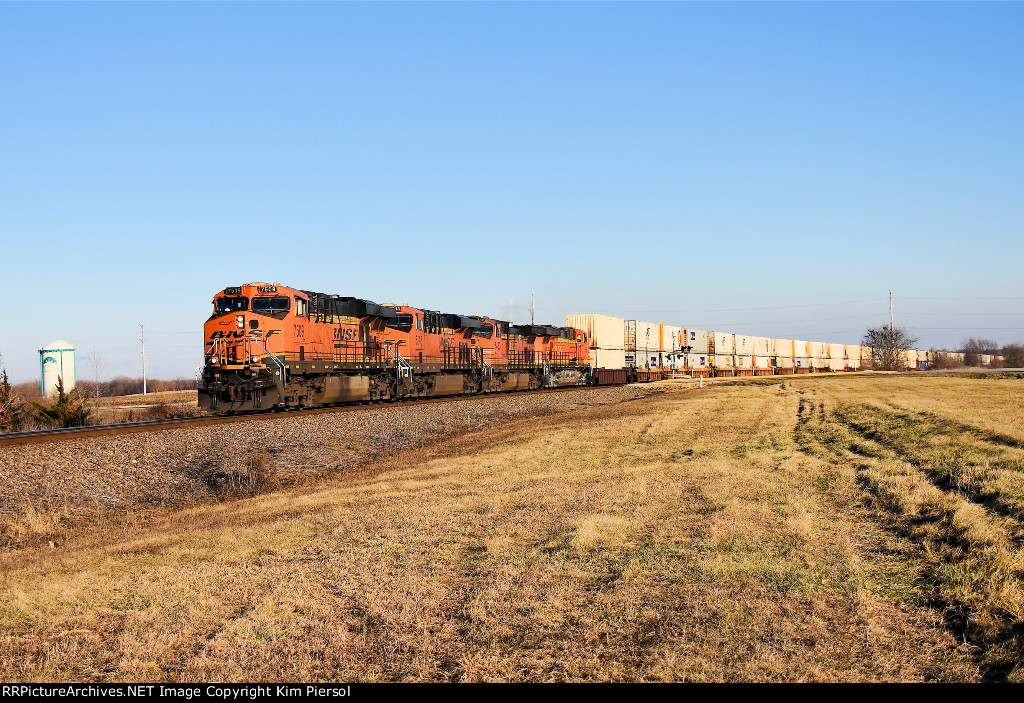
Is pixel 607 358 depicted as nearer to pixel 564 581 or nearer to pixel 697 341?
pixel 697 341

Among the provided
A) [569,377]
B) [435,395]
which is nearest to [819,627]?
[435,395]

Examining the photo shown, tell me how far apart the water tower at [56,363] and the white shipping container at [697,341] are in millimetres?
52400

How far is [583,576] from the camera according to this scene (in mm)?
5977

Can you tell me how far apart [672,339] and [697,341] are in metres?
3.46

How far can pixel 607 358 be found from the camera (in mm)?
51875

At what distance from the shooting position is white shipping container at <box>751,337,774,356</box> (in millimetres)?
72250

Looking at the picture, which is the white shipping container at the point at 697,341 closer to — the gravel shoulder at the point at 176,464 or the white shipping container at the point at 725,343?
the white shipping container at the point at 725,343

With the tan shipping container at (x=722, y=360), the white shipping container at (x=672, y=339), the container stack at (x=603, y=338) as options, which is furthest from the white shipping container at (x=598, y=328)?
the tan shipping container at (x=722, y=360)

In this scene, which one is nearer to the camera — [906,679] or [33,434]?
[906,679]

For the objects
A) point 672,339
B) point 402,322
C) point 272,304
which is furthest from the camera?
point 672,339

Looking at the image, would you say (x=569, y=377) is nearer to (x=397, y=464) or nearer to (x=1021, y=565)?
(x=397, y=464)

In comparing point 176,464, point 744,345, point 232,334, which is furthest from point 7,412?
point 744,345

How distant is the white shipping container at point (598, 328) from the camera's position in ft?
165

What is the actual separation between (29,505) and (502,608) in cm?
849
